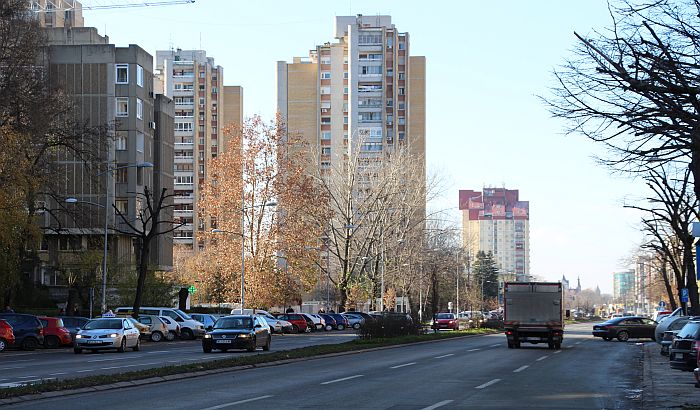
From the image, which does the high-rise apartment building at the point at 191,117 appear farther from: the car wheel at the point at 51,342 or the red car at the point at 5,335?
the red car at the point at 5,335

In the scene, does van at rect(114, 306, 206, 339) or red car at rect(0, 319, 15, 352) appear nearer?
red car at rect(0, 319, 15, 352)

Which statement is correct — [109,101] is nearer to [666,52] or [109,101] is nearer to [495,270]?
[666,52]

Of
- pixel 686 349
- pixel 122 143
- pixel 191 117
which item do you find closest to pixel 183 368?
pixel 686 349

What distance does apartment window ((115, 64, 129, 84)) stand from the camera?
7225 centimetres

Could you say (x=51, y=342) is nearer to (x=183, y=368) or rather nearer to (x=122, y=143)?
(x=183, y=368)

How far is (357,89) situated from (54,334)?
291ft

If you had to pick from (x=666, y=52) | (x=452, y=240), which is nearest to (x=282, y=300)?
(x=452, y=240)

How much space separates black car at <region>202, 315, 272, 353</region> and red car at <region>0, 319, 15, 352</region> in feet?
29.8

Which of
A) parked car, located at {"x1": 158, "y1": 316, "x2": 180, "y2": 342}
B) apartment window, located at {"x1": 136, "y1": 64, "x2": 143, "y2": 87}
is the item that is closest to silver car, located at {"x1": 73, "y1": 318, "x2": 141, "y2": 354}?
parked car, located at {"x1": 158, "y1": 316, "x2": 180, "y2": 342}

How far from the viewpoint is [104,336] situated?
35.9 meters

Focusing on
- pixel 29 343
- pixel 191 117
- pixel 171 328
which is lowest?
pixel 171 328

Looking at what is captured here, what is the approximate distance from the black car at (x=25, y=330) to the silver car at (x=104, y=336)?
440cm

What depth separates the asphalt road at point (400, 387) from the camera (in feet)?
53.6

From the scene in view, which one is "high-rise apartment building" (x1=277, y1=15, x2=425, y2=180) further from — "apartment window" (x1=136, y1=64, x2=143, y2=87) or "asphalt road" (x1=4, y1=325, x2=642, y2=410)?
"asphalt road" (x1=4, y1=325, x2=642, y2=410)
